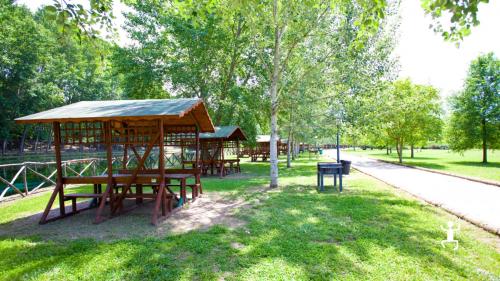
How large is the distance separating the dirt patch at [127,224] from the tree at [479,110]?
27.1 meters

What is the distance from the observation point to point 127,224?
249 inches

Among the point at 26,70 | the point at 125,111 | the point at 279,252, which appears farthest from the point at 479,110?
the point at 26,70

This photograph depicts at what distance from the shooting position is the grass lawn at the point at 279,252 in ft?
12.4

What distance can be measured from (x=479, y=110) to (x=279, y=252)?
29.7 metres

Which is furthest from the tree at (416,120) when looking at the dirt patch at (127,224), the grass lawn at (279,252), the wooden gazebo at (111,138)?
the wooden gazebo at (111,138)

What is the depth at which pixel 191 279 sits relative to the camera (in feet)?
11.8

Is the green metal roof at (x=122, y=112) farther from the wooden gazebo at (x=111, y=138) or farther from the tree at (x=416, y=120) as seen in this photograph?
the tree at (x=416, y=120)

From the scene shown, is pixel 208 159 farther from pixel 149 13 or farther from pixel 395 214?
pixel 395 214

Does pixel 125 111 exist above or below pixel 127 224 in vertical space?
above

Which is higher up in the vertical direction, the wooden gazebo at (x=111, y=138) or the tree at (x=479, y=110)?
the tree at (x=479, y=110)

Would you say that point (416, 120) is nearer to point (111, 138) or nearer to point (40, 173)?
point (111, 138)

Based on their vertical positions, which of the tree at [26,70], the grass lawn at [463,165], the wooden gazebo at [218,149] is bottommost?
the grass lawn at [463,165]

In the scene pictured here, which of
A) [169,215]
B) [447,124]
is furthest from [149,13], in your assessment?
[447,124]

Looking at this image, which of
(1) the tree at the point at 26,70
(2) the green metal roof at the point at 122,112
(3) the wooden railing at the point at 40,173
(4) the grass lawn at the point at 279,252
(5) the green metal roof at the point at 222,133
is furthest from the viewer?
(1) the tree at the point at 26,70
